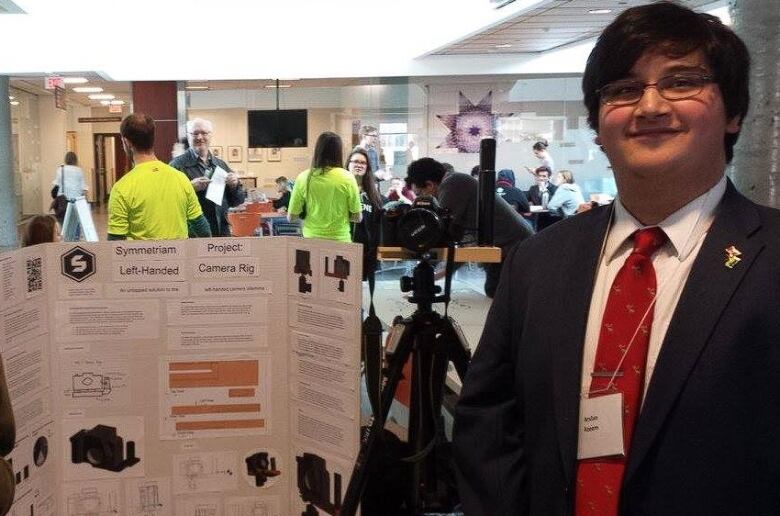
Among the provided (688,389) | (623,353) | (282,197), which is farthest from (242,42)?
(688,389)

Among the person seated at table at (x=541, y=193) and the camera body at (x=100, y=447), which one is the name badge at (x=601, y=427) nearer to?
the camera body at (x=100, y=447)

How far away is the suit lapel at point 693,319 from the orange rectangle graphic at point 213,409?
1250 mm

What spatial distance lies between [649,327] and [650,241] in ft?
0.42

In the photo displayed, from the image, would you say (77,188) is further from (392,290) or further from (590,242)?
(590,242)

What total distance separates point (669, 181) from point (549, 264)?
0.75ft

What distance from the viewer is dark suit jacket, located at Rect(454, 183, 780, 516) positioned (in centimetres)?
95

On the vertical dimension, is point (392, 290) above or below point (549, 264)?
below

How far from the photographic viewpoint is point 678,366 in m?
0.98

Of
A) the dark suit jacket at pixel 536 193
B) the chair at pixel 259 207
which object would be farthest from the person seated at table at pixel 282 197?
the dark suit jacket at pixel 536 193

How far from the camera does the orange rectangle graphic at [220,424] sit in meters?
2.01

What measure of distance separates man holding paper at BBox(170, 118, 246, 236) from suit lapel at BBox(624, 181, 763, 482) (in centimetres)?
405

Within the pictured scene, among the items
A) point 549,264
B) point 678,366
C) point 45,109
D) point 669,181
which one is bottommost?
point 678,366

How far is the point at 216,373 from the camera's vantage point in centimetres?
201

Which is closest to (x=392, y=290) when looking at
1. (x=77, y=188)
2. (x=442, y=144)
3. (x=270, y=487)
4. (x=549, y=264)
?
(x=442, y=144)
